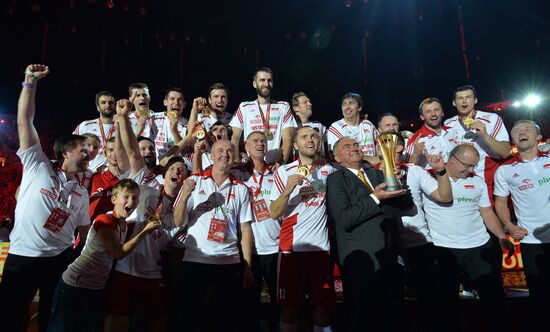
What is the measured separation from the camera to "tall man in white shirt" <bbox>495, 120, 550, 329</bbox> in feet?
14.8

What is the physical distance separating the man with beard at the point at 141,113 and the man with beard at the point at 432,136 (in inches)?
173

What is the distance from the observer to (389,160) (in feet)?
11.6

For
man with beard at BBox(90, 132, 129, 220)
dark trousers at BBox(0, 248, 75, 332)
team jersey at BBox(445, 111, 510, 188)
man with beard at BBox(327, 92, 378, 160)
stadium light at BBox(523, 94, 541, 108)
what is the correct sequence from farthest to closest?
1. stadium light at BBox(523, 94, 541, 108)
2. man with beard at BBox(327, 92, 378, 160)
3. team jersey at BBox(445, 111, 510, 188)
4. man with beard at BBox(90, 132, 129, 220)
5. dark trousers at BBox(0, 248, 75, 332)

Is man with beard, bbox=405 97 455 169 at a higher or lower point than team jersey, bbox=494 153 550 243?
higher

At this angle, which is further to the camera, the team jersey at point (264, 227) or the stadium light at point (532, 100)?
the stadium light at point (532, 100)

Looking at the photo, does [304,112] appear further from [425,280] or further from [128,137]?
[425,280]

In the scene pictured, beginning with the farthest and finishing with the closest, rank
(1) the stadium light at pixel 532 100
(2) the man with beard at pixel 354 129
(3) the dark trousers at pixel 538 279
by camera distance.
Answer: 1. (1) the stadium light at pixel 532 100
2. (2) the man with beard at pixel 354 129
3. (3) the dark trousers at pixel 538 279

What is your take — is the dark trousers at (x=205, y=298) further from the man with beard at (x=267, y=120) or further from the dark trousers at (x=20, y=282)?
the man with beard at (x=267, y=120)

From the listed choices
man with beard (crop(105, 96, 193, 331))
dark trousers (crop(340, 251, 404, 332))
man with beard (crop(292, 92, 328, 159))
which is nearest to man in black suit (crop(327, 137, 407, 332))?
dark trousers (crop(340, 251, 404, 332))

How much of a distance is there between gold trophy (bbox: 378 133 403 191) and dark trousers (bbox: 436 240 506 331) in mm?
1590

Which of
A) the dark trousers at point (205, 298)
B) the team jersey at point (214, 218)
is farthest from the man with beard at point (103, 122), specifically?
the dark trousers at point (205, 298)

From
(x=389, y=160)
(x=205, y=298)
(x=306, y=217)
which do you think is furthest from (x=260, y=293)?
(x=389, y=160)

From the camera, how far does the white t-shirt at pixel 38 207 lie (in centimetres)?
382

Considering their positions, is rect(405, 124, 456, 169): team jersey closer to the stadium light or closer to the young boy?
the young boy
